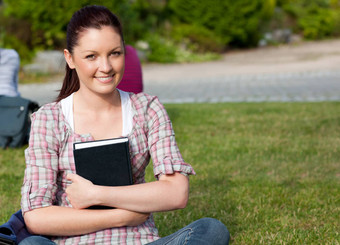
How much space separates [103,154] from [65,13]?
13.6m

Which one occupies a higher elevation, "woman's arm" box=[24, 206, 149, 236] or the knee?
"woman's arm" box=[24, 206, 149, 236]

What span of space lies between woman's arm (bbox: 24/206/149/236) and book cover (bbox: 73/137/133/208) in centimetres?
14

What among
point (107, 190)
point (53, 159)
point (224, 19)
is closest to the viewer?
point (107, 190)

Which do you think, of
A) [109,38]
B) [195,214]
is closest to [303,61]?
[195,214]

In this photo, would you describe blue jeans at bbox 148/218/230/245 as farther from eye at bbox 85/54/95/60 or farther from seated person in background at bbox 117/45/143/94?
seated person in background at bbox 117/45/143/94

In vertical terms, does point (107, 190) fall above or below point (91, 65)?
below

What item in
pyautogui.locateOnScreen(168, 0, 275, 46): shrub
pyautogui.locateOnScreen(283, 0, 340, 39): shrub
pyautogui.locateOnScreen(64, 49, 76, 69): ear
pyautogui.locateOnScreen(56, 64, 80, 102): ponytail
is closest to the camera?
pyautogui.locateOnScreen(64, 49, 76, 69): ear

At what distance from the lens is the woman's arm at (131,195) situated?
2.09 meters

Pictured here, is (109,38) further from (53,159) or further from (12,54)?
(12,54)

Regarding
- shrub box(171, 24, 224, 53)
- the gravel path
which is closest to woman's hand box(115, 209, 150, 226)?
the gravel path

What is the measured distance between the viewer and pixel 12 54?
19.5 feet

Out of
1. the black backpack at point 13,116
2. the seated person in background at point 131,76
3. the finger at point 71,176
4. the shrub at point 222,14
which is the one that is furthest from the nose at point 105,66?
the shrub at point 222,14

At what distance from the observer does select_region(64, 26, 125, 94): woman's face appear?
2.18 meters

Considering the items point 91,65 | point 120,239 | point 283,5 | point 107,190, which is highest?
point 283,5
